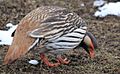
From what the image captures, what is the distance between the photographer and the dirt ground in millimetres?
6531

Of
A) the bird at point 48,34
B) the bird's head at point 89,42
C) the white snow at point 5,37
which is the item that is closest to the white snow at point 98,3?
the white snow at point 5,37

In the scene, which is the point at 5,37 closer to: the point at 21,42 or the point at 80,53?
the point at 80,53

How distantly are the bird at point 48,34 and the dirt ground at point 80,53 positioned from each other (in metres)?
0.31

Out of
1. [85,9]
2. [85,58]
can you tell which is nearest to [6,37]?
[85,58]

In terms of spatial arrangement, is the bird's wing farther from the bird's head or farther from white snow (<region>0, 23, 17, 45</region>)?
white snow (<region>0, 23, 17, 45</region>)

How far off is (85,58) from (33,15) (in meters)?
1.25

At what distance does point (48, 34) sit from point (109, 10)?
429 centimetres

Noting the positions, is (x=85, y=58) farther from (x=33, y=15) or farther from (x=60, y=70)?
(x=33, y=15)

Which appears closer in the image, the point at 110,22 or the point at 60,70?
the point at 60,70

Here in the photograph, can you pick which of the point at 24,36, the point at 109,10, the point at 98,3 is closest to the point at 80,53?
the point at 24,36

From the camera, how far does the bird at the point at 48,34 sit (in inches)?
235

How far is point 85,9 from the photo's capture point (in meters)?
10.3

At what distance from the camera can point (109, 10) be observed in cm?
1013

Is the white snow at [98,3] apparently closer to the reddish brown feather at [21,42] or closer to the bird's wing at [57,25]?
the bird's wing at [57,25]
